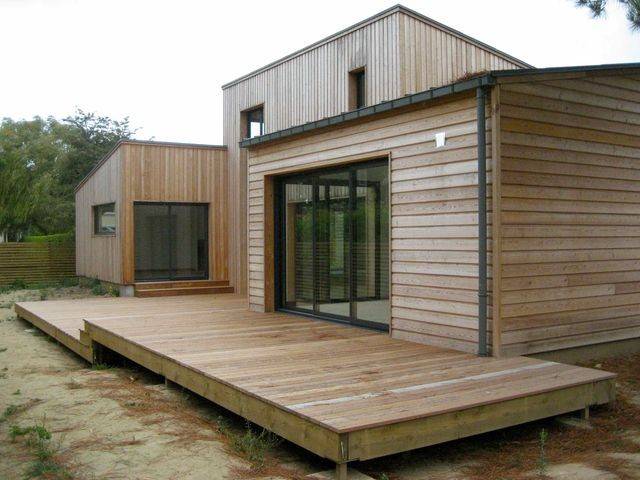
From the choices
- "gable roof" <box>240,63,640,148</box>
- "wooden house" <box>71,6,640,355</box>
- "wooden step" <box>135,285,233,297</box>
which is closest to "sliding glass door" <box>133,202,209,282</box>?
"wooden step" <box>135,285,233,297</box>

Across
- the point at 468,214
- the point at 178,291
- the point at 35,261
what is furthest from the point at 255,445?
the point at 35,261

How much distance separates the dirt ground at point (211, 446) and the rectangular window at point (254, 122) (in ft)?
28.3

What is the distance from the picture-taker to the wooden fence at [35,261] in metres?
16.2

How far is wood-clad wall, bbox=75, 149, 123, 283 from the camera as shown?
1246 cm

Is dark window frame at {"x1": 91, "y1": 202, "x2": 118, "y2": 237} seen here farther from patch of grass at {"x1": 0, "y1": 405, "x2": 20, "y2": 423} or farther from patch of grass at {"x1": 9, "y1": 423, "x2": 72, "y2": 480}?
patch of grass at {"x1": 9, "y1": 423, "x2": 72, "y2": 480}

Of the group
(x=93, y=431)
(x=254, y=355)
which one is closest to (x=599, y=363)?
(x=254, y=355)

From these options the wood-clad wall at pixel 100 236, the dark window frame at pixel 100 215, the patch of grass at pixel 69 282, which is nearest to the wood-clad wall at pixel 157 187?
the wood-clad wall at pixel 100 236

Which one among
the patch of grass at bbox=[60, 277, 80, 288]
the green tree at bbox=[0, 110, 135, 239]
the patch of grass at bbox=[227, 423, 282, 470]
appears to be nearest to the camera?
the patch of grass at bbox=[227, 423, 282, 470]

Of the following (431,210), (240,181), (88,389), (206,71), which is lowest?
(88,389)

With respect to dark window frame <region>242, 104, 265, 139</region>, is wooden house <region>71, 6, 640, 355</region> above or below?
below

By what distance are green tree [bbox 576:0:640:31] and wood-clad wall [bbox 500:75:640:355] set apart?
5.36 feet

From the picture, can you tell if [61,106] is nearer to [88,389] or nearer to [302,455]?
[88,389]

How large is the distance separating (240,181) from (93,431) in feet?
28.7

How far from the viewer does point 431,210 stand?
5.81 metres
